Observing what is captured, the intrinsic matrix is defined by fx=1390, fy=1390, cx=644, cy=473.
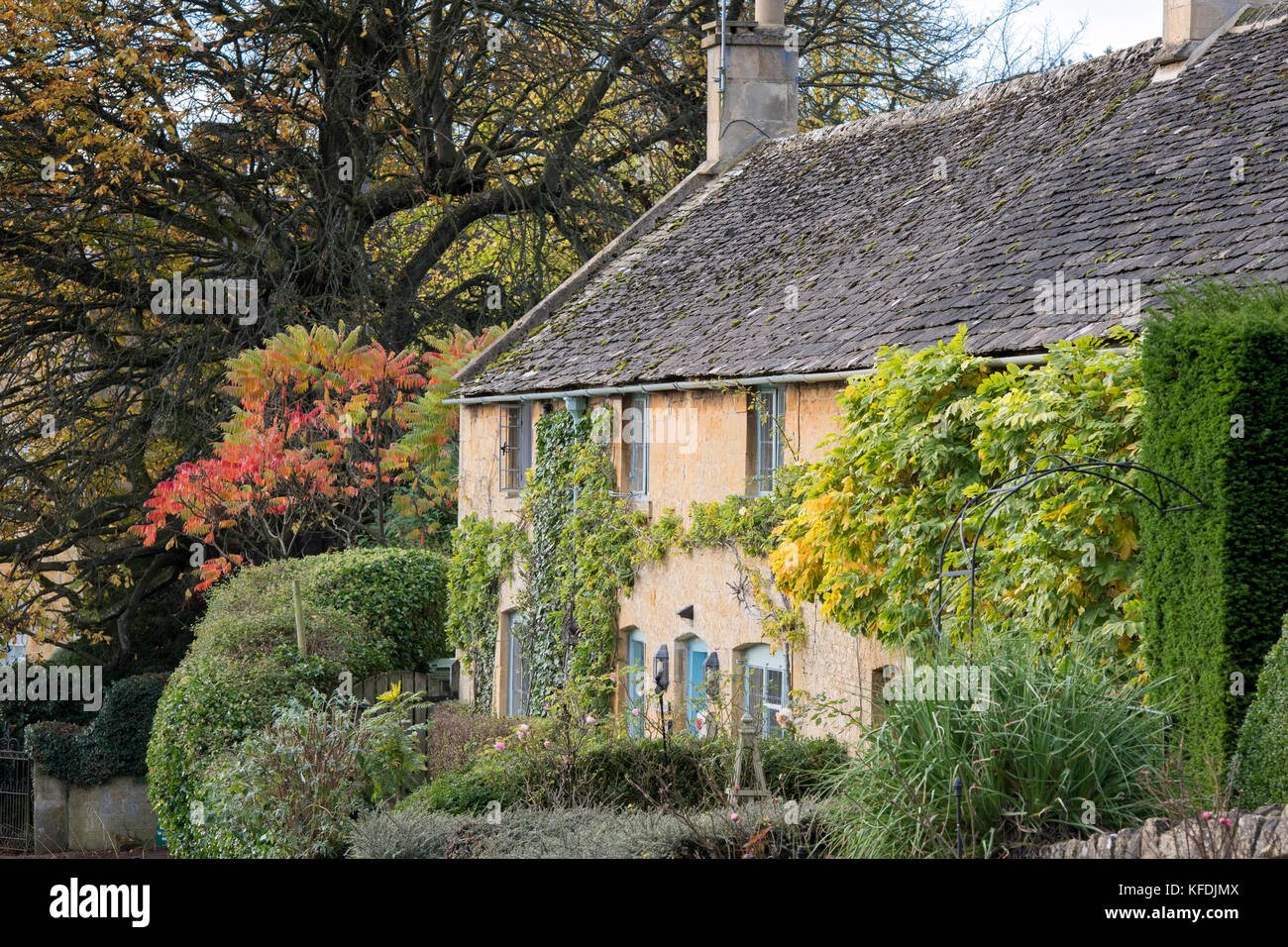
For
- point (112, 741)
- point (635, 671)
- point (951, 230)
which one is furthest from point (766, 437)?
point (112, 741)

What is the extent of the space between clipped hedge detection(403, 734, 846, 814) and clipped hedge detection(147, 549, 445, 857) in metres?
3.27

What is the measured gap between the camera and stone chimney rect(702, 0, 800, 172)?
72.2ft

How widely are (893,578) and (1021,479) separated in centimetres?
268

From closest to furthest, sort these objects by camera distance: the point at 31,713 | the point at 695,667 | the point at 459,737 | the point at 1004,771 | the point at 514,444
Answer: the point at 1004,771 < the point at 459,737 < the point at 695,667 < the point at 514,444 < the point at 31,713

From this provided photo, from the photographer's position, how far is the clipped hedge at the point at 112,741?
2492 centimetres

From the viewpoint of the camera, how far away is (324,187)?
24.2 meters

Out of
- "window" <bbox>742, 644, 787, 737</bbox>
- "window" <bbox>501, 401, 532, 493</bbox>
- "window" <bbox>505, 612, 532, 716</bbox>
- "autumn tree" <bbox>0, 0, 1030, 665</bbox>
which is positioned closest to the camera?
"window" <bbox>742, 644, 787, 737</bbox>

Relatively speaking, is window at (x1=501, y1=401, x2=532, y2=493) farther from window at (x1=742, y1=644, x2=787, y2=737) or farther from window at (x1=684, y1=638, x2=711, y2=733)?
window at (x1=742, y1=644, x2=787, y2=737)

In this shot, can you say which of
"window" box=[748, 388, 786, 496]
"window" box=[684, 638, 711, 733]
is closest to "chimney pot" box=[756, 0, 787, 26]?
"window" box=[748, 388, 786, 496]

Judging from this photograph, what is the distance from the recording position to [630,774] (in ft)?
36.8

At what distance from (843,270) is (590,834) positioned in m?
8.36

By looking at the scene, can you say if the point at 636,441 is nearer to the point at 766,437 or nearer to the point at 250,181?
the point at 766,437
